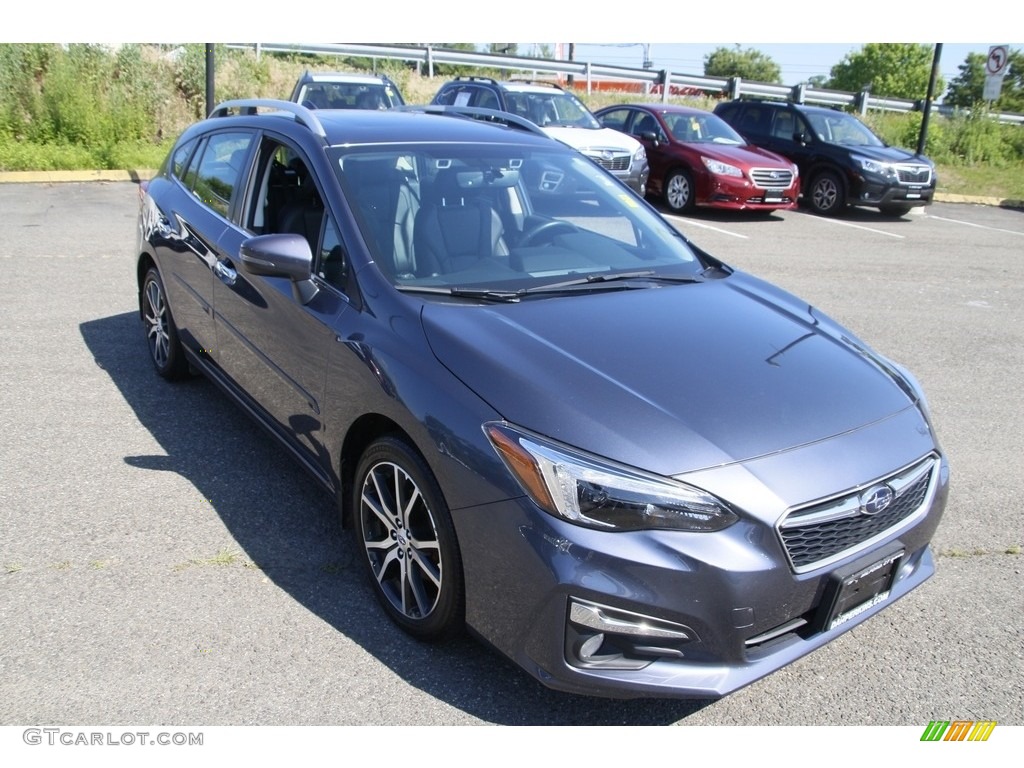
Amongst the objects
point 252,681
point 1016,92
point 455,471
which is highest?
point 1016,92

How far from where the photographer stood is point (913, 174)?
14.6 meters

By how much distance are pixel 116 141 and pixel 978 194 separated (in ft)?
55.5

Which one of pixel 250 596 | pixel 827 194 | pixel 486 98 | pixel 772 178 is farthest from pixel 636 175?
pixel 250 596

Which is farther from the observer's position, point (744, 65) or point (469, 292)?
point (744, 65)

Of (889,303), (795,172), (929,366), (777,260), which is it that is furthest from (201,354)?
(795,172)

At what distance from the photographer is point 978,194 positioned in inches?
732

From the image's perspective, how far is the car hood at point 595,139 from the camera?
13043 millimetres

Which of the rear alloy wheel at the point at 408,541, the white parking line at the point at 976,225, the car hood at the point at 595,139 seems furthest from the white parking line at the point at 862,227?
the rear alloy wheel at the point at 408,541

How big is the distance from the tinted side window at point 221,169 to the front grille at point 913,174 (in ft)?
41.1

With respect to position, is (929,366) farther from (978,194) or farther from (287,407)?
(978,194)

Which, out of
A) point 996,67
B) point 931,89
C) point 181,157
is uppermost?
point 996,67

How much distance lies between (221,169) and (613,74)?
81.9ft

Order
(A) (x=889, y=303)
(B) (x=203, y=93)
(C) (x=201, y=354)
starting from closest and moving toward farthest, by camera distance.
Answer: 1. (C) (x=201, y=354)
2. (A) (x=889, y=303)
3. (B) (x=203, y=93)
